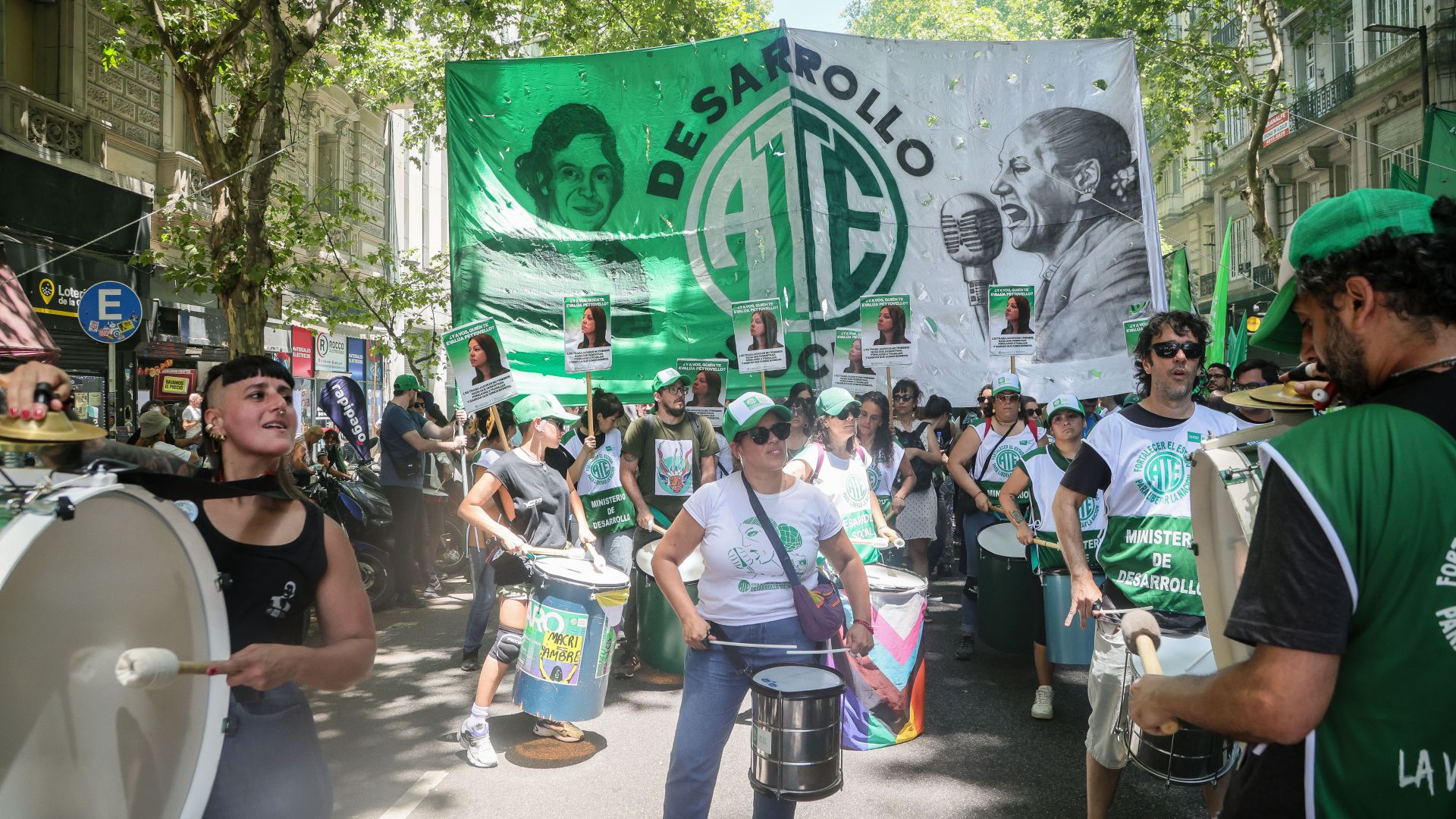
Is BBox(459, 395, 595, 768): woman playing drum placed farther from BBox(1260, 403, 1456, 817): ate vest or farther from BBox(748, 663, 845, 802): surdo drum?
BBox(1260, 403, 1456, 817): ate vest

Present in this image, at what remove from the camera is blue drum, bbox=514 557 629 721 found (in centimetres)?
536

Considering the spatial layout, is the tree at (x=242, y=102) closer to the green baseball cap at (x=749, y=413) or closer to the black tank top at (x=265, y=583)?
the green baseball cap at (x=749, y=413)

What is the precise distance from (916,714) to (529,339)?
4177 millimetres

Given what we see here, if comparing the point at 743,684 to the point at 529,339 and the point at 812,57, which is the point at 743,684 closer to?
the point at 529,339

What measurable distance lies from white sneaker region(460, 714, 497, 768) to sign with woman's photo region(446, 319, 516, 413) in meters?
2.31

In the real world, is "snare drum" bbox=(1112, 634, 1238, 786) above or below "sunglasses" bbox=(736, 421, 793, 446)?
below

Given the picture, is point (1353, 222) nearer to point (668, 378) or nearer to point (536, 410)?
point (536, 410)

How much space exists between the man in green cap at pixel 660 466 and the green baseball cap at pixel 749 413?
9.92 feet

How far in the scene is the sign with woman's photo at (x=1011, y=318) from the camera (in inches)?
315

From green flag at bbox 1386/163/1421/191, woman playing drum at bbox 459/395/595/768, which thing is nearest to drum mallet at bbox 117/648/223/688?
woman playing drum at bbox 459/395/595/768

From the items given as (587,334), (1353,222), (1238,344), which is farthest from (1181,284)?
(1353,222)

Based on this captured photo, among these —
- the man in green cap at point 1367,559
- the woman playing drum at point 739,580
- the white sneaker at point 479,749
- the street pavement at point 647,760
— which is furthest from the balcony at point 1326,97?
the man in green cap at point 1367,559

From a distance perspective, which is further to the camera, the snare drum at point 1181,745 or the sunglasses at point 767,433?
the sunglasses at point 767,433

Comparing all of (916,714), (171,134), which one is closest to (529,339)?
(916,714)
